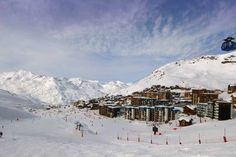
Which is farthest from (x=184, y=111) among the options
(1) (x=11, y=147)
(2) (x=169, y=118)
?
(1) (x=11, y=147)

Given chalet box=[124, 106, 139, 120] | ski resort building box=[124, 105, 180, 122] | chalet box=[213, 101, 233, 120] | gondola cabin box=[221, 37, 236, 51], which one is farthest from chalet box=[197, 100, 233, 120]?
gondola cabin box=[221, 37, 236, 51]

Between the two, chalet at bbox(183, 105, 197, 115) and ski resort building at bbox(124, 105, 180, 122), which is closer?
chalet at bbox(183, 105, 197, 115)

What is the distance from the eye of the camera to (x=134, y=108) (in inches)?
5325

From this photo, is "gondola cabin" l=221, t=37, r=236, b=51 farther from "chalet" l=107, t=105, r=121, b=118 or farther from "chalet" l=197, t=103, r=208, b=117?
"chalet" l=107, t=105, r=121, b=118

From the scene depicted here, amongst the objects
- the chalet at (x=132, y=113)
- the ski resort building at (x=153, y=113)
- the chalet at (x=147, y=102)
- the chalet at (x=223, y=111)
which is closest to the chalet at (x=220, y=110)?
the chalet at (x=223, y=111)

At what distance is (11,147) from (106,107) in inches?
→ 4986

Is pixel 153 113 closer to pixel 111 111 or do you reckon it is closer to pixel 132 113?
pixel 132 113

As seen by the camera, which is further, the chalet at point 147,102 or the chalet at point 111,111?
the chalet at point 147,102

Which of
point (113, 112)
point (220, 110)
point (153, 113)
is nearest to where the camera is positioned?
point (220, 110)

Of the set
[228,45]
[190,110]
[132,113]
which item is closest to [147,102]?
[132,113]

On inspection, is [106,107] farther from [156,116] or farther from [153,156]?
[153,156]

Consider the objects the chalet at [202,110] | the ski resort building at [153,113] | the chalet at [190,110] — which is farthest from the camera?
the ski resort building at [153,113]

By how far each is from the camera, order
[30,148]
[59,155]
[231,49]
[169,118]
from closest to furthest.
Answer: [59,155]
[30,148]
[231,49]
[169,118]

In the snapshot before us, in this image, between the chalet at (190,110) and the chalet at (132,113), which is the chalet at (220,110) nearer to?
the chalet at (190,110)
